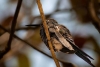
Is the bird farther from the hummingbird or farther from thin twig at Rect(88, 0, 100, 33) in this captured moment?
thin twig at Rect(88, 0, 100, 33)

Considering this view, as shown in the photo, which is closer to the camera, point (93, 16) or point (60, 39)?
point (60, 39)

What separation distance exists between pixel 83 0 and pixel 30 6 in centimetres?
28

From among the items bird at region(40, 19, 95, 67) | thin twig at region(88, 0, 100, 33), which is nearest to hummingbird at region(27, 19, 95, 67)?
bird at region(40, 19, 95, 67)

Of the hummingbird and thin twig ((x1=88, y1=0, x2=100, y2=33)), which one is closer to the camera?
the hummingbird

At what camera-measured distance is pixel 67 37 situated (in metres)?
0.73

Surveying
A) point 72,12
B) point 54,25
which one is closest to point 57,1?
point 72,12

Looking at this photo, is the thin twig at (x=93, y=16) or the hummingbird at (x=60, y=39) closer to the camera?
the hummingbird at (x=60, y=39)

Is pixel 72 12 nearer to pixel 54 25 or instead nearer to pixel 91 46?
pixel 91 46

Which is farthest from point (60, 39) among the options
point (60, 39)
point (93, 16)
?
point (93, 16)

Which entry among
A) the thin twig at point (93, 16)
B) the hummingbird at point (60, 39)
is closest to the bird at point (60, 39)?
the hummingbird at point (60, 39)

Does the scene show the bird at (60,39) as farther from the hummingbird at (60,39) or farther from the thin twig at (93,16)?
the thin twig at (93,16)

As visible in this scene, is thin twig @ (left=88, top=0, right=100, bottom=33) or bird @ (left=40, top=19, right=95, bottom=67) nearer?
bird @ (left=40, top=19, right=95, bottom=67)

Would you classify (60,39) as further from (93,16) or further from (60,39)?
(93,16)

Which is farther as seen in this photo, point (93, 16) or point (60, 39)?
point (93, 16)
